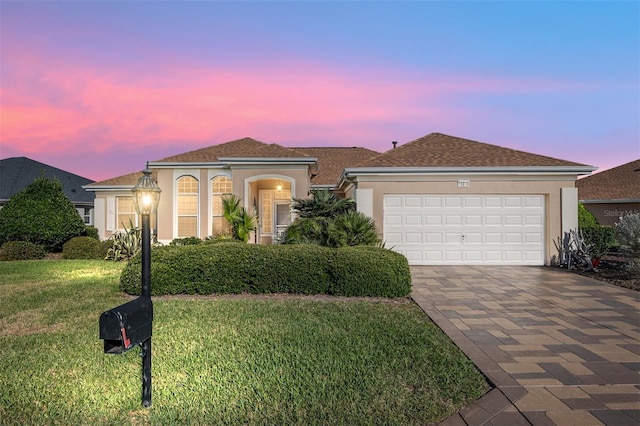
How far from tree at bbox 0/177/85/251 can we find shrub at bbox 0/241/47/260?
339 mm

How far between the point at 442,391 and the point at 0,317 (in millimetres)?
7465

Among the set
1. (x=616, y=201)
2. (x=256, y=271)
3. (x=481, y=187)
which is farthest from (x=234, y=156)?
(x=616, y=201)

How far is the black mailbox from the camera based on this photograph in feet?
9.64

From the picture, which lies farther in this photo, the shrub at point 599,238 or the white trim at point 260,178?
the white trim at point 260,178

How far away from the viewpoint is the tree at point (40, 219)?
14539 millimetres

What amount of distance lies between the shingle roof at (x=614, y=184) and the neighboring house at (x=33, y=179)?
111ft

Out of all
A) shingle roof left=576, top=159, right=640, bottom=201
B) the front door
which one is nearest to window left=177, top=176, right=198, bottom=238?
the front door

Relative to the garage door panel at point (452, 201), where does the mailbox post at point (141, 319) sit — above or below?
below

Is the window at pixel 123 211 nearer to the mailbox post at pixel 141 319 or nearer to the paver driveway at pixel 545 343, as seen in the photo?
the paver driveway at pixel 545 343

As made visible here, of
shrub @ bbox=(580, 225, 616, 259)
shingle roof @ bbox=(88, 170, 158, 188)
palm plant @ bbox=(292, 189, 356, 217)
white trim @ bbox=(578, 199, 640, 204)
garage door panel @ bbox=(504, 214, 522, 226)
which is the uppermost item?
shingle roof @ bbox=(88, 170, 158, 188)

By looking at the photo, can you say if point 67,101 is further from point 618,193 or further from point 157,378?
point 618,193

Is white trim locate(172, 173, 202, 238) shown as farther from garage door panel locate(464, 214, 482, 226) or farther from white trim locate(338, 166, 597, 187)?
garage door panel locate(464, 214, 482, 226)

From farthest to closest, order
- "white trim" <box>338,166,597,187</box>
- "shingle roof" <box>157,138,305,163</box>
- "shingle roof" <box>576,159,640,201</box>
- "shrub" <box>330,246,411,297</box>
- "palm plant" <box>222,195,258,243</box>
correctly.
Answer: "shingle roof" <box>576,159,640,201</box> → "shingle roof" <box>157,138,305,163</box> → "palm plant" <box>222,195,258,243</box> → "white trim" <box>338,166,597,187</box> → "shrub" <box>330,246,411,297</box>

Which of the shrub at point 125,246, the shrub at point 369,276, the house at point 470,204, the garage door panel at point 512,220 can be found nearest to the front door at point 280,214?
the house at point 470,204
